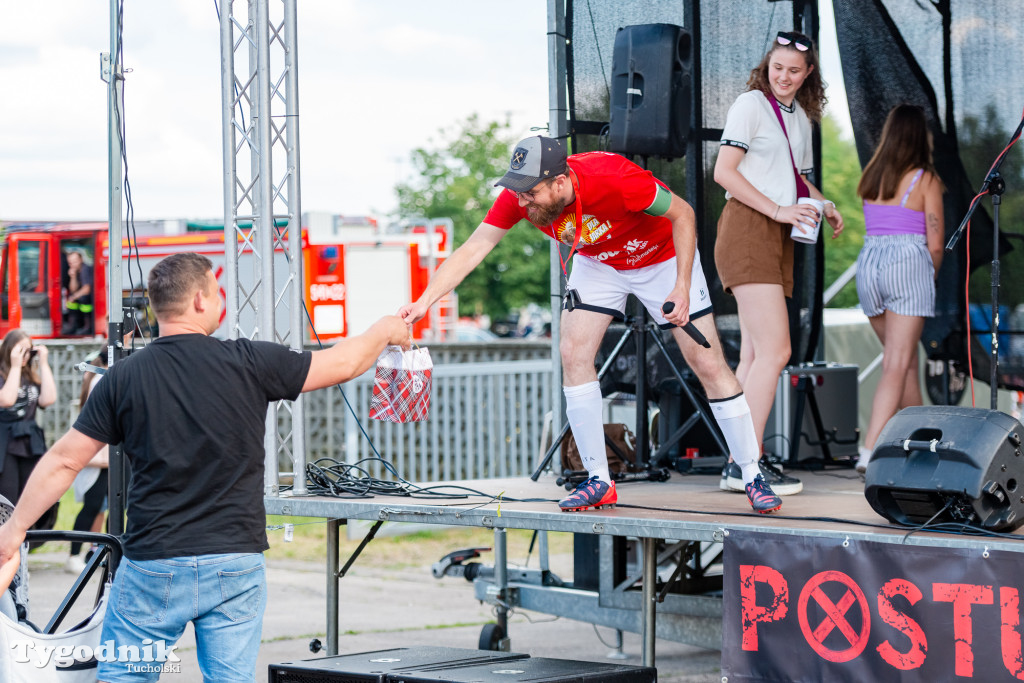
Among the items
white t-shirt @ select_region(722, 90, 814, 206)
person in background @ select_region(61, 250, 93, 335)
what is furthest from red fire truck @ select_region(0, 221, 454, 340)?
white t-shirt @ select_region(722, 90, 814, 206)

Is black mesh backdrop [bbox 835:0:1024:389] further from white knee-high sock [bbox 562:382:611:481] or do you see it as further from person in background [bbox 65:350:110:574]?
person in background [bbox 65:350:110:574]

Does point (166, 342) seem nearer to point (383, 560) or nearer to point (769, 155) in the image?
point (769, 155)

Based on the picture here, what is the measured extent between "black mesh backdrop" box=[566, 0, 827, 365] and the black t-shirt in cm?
352

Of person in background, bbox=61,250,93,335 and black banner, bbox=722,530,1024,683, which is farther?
person in background, bbox=61,250,93,335

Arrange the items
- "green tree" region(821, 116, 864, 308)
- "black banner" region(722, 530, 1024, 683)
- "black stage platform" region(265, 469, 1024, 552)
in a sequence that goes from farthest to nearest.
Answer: "green tree" region(821, 116, 864, 308)
"black stage platform" region(265, 469, 1024, 552)
"black banner" region(722, 530, 1024, 683)

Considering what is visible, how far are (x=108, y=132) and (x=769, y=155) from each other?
2940 mm

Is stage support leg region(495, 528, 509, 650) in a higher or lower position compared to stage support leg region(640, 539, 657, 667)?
lower

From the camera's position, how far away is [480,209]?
3850 centimetres

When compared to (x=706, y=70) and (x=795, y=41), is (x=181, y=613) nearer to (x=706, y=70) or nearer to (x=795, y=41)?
(x=795, y=41)

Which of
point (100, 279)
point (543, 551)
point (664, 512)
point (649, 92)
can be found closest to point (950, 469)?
point (664, 512)

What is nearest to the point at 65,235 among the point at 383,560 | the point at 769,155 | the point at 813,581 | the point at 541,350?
the point at 541,350

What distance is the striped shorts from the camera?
17.7 feet

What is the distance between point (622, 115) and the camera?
5707mm

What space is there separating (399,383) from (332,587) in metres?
1.34
